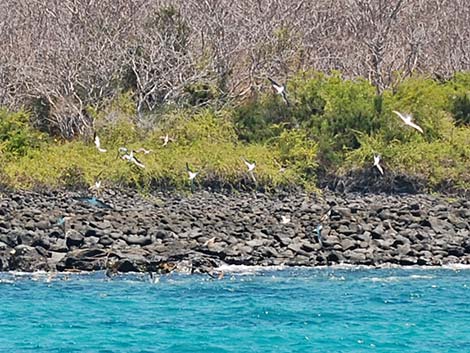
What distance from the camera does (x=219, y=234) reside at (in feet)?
85.9

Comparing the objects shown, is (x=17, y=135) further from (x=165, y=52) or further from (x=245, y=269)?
(x=245, y=269)

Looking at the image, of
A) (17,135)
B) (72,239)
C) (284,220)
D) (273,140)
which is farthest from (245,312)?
(17,135)

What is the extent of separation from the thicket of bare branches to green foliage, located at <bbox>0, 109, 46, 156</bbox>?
1613 mm

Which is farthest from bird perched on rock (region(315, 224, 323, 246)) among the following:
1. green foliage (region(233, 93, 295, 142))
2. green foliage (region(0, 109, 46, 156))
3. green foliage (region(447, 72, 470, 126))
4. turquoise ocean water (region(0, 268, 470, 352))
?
green foliage (region(447, 72, 470, 126))

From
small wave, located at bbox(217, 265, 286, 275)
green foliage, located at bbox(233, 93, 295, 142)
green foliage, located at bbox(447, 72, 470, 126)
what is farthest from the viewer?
green foliage, located at bbox(447, 72, 470, 126)

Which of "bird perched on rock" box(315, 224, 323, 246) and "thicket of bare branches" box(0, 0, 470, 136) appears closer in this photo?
"bird perched on rock" box(315, 224, 323, 246)

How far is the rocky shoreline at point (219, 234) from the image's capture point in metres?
23.5

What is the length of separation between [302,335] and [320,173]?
20.3 metres

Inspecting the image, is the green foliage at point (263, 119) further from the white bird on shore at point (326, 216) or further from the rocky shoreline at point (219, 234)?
the white bird on shore at point (326, 216)

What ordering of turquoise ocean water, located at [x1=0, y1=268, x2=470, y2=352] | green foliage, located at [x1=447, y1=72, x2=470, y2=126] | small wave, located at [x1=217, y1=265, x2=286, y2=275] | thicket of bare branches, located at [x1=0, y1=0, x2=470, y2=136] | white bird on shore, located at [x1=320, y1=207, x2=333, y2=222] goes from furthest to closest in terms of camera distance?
thicket of bare branches, located at [x1=0, y1=0, x2=470, y2=136] → green foliage, located at [x1=447, y1=72, x2=470, y2=126] → white bird on shore, located at [x1=320, y1=207, x2=333, y2=222] → small wave, located at [x1=217, y1=265, x2=286, y2=275] → turquoise ocean water, located at [x1=0, y1=268, x2=470, y2=352]

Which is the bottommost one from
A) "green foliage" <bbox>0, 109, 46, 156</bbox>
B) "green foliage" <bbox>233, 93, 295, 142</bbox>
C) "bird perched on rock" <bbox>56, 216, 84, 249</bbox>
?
"bird perched on rock" <bbox>56, 216, 84, 249</bbox>

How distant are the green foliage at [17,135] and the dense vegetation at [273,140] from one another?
4cm

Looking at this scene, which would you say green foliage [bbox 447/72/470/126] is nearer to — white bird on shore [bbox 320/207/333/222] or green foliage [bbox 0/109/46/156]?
white bird on shore [bbox 320/207/333/222]

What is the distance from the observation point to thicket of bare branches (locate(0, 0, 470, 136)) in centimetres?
3981
